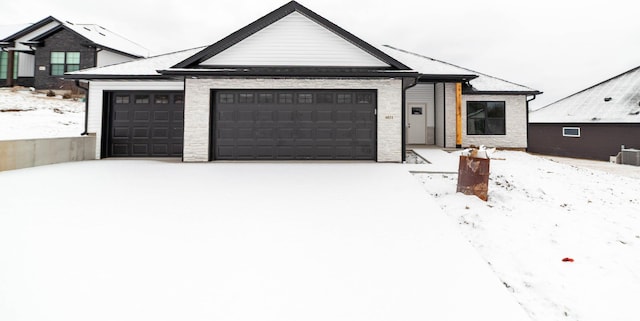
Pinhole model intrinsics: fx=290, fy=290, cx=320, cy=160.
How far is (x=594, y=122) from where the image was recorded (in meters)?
19.6

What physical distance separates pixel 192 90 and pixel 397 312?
1051 centimetres

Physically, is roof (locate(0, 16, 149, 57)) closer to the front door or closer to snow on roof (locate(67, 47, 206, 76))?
snow on roof (locate(67, 47, 206, 76))

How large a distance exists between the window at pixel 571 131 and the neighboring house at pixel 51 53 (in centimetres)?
3277

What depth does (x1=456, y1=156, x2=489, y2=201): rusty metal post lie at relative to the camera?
18.9 ft

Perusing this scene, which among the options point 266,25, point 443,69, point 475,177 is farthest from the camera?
point 443,69

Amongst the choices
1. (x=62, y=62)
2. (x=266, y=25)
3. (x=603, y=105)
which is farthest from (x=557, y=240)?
(x=62, y=62)

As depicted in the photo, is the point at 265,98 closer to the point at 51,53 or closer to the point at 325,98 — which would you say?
the point at 325,98

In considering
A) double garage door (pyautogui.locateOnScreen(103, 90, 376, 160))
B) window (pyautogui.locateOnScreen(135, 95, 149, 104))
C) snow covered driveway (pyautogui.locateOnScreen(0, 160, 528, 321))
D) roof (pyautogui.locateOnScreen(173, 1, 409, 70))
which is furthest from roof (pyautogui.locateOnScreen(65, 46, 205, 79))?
snow covered driveway (pyautogui.locateOnScreen(0, 160, 528, 321))

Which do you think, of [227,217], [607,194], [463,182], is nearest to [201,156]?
[227,217]

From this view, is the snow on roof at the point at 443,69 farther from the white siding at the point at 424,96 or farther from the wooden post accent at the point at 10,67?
the wooden post accent at the point at 10,67

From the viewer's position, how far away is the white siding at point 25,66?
22228 millimetres

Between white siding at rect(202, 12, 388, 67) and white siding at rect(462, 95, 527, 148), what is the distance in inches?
331

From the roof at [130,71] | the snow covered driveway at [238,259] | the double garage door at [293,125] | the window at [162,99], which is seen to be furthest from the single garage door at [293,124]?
the snow covered driveway at [238,259]

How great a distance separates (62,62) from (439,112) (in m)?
26.5
